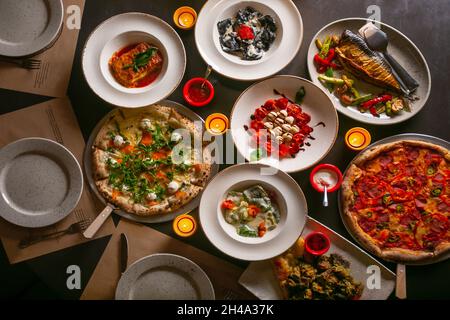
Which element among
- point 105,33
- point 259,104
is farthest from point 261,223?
point 105,33

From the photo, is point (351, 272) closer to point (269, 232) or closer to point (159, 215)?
point (269, 232)

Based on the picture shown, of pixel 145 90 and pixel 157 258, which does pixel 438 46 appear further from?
pixel 157 258

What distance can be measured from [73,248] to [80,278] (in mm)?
243

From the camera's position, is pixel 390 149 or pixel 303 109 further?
pixel 303 109

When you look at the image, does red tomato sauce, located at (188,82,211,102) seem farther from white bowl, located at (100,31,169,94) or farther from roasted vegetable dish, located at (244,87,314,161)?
roasted vegetable dish, located at (244,87,314,161)

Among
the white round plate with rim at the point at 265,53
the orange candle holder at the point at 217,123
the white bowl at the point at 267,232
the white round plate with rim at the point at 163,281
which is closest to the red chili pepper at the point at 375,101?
the white round plate with rim at the point at 265,53

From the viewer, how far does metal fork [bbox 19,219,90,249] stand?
13.8ft

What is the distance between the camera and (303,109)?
4371mm

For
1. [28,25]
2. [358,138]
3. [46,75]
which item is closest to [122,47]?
[46,75]

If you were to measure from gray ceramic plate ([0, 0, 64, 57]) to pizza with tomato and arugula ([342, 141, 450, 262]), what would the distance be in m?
2.67

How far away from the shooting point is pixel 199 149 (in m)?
4.29

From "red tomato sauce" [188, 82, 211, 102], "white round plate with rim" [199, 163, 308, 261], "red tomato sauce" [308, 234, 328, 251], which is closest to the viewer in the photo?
"white round plate with rim" [199, 163, 308, 261]

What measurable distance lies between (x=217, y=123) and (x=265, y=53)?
2.28 feet

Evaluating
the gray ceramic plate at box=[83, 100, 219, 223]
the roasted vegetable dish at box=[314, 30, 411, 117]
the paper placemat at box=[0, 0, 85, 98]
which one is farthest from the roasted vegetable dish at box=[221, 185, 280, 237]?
the paper placemat at box=[0, 0, 85, 98]
